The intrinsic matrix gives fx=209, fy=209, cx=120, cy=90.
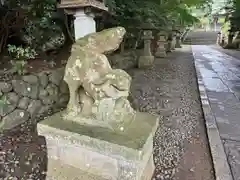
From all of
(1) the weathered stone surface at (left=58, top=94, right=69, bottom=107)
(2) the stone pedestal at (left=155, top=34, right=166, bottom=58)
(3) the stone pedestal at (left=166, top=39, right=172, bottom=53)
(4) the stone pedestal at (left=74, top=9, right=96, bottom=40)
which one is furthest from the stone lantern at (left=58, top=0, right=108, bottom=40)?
(3) the stone pedestal at (left=166, top=39, right=172, bottom=53)

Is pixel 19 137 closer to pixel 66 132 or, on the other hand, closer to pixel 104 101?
pixel 66 132

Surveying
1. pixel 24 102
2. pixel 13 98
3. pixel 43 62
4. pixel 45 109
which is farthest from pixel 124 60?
pixel 13 98

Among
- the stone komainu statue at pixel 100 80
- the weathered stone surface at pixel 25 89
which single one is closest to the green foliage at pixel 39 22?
the weathered stone surface at pixel 25 89

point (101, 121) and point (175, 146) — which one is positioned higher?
point (101, 121)

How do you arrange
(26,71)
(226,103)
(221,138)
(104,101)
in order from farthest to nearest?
1. (226,103)
2. (26,71)
3. (221,138)
4. (104,101)

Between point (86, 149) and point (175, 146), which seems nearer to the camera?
point (86, 149)

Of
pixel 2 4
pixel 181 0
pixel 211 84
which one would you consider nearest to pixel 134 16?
pixel 211 84

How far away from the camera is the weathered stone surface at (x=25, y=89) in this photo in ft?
8.75

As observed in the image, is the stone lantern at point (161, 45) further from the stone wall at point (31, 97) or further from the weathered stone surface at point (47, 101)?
the weathered stone surface at point (47, 101)

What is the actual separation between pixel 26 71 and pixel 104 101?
1.98 m

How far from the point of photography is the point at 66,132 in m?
1.35

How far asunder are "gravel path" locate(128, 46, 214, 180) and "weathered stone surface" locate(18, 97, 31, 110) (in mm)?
1509

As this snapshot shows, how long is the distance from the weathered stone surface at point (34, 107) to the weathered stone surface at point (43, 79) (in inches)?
9.9

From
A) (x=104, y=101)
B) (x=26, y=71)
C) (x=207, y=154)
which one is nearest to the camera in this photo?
(x=104, y=101)
